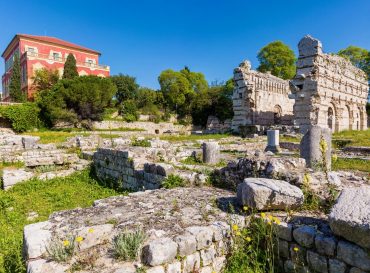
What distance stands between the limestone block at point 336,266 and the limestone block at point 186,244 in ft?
4.92

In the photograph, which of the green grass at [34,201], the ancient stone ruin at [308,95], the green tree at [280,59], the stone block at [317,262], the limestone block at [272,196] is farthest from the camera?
the green tree at [280,59]

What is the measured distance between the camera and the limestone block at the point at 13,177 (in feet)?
27.4

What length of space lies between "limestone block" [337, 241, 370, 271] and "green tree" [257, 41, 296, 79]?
38692mm

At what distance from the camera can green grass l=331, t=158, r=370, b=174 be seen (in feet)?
24.9

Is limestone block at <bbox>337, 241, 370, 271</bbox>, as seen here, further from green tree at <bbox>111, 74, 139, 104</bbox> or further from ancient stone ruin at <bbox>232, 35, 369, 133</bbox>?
green tree at <bbox>111, 74, 139, 104</bbox>

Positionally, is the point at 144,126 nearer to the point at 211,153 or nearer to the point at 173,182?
the point at 211,153

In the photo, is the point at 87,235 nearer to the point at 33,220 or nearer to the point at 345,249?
the point at 345,249

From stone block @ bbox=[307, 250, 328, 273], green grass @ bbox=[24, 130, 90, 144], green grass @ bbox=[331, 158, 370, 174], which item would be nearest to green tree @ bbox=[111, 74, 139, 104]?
green grass @ bbox=[24, 130, 90, 144]

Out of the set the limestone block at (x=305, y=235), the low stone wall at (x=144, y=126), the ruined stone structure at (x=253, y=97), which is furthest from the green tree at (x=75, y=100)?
the limestone block at (x=305, y=235)

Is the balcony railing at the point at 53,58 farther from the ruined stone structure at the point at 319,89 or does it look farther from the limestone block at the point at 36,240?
the limestone block at the point at 36,240

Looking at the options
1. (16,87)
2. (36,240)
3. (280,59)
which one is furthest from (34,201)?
(280,59)

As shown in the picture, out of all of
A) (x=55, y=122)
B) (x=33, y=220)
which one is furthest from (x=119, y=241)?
(x=55, y=122)

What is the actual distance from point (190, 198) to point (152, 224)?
128 centimetres

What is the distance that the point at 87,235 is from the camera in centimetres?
316
